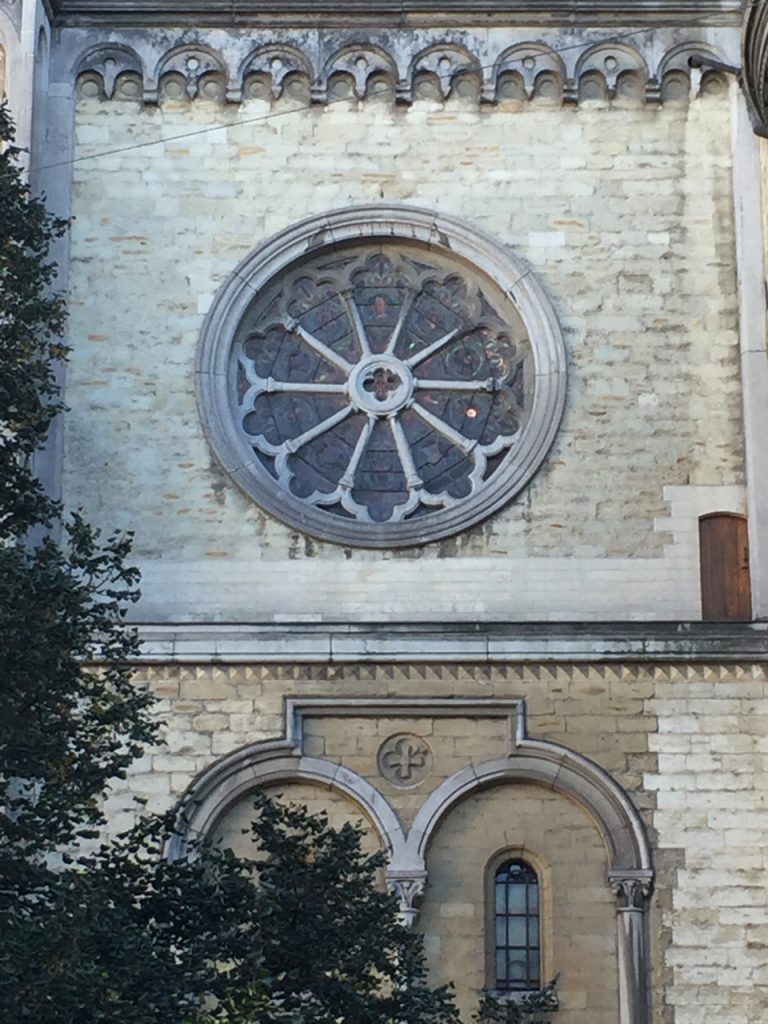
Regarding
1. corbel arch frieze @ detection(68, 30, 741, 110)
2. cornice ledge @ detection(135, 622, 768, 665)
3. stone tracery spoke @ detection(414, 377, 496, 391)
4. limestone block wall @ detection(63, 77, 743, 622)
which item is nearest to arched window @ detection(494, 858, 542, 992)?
cornice ledge @ detection(135, 622, 768, 665)

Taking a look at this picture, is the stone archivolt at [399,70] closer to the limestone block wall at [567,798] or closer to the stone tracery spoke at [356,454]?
the stone tracery spoke at [356,454]

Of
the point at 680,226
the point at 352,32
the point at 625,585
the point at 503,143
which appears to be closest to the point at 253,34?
the point at 352,32

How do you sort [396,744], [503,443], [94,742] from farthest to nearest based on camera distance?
[503,443], [396,744], [94,742]

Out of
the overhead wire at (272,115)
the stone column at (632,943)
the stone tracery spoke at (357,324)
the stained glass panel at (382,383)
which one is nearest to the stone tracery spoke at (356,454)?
the stained glass panel at (382,383)

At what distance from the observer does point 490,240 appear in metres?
19.8

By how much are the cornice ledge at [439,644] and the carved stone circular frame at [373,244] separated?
92cm

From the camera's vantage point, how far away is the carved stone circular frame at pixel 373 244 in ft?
62.6

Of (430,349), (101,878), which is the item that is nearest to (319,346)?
(430,349)

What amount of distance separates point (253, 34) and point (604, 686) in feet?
20.0

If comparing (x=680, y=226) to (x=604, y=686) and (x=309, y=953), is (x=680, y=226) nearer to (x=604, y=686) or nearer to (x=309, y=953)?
(x=604, y=686)

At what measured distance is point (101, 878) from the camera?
13.9 meters

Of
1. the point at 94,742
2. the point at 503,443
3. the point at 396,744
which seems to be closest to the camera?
the point at 94,742

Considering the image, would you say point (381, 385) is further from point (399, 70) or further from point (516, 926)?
point (516, 926)

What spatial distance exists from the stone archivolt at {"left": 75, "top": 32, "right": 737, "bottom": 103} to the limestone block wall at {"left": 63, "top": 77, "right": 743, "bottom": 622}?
0.11 metres
